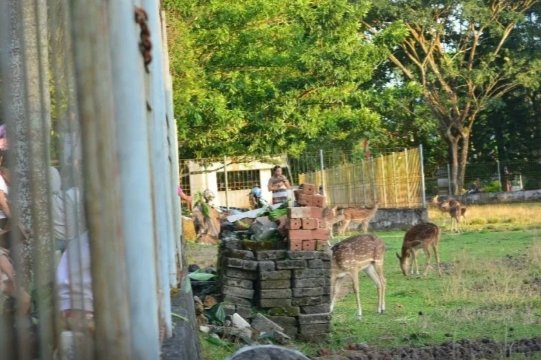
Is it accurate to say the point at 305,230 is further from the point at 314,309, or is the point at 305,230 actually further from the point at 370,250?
the point at 370,250

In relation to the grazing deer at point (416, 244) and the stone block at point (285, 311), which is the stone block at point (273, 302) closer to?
the stone block at point (285, 311)

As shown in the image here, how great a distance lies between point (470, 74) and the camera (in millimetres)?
38719

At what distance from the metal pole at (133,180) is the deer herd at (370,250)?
766 cm

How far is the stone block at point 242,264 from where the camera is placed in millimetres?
8727

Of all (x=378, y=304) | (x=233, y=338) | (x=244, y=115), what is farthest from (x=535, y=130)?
(x=233, y=338)

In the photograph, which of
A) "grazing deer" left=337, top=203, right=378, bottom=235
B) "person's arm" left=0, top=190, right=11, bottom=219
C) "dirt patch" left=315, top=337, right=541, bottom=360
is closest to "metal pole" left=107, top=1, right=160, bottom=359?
"person's arm" left=0, top=190, right=11, bottom=219

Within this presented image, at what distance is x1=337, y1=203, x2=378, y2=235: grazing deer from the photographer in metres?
25.0

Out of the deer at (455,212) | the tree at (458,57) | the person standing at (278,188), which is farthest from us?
the tree at (458,57)

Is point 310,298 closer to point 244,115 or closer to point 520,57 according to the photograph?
point 244,115

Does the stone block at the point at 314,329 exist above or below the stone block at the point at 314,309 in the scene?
below

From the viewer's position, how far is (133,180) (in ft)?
9.29

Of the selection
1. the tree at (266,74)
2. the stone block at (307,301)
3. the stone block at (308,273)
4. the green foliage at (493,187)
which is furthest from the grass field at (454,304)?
the green foliage at (493,187)

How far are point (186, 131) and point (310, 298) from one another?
17011 millimetres

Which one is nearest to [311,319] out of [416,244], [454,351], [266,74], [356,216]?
[454,351]
